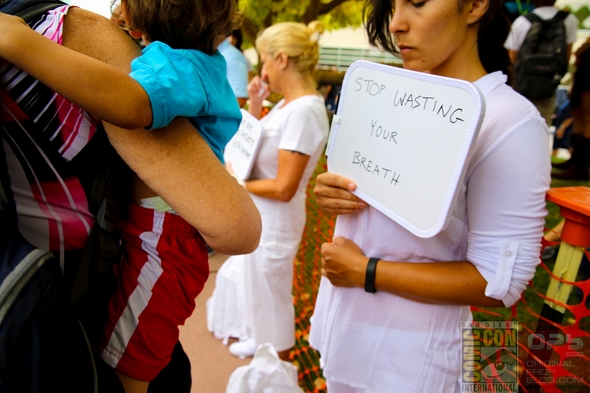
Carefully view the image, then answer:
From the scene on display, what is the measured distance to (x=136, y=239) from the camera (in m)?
1.08

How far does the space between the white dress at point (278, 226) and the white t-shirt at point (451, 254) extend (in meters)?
1.15

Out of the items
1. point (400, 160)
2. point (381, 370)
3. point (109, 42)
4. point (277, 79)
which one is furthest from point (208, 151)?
point (277, 79)

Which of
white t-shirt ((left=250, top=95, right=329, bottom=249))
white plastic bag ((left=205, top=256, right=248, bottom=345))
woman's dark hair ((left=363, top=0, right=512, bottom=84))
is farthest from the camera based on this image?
white plastic bag ((left=205, top=256, right=248, bottom=345))

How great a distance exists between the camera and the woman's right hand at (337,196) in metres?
1.32

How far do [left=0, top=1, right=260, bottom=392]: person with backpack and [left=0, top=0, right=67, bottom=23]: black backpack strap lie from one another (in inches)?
0.6

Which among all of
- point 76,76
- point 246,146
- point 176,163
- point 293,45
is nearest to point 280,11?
point 293,45

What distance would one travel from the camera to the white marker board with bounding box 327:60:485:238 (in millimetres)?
989

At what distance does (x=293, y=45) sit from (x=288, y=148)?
2.28ft

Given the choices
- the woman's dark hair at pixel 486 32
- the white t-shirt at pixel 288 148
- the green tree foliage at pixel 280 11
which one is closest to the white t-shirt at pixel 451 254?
the woman's dark hair at pixel 486 32

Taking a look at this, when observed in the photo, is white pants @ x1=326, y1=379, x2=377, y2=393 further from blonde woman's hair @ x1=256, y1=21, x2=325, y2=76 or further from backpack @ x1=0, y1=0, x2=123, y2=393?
blonde woman's hair @ x1=256, y1=21, x2=325, y2=76

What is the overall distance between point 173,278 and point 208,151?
1.11 feet

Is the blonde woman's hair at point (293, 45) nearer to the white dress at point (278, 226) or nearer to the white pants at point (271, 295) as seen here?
A: the white dress at point (278, 226)

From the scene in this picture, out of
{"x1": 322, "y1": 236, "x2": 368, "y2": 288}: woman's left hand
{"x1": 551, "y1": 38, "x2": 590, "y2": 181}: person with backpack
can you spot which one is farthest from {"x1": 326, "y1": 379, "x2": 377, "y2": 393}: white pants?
{"x1": 551, "y1": 38, "x2": 590, "y2": 181}: person with backpack

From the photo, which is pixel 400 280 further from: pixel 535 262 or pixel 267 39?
pixel 267 39
